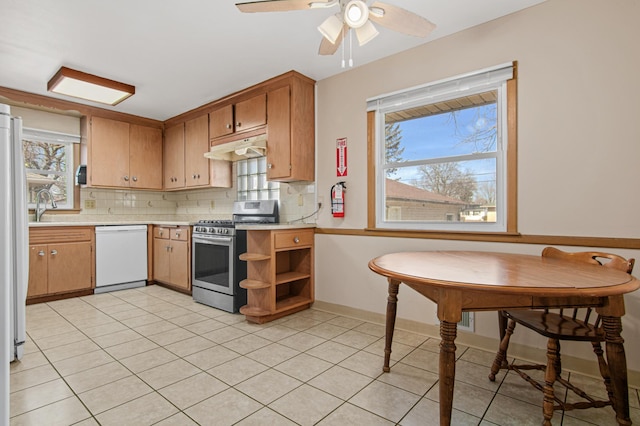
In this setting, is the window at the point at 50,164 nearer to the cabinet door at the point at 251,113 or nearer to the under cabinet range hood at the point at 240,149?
the under cabinet range hood at the point at 240,149

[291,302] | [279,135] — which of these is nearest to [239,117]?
[279,135]

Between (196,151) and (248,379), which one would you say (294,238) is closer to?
(248,379)

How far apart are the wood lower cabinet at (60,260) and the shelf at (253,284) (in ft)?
7.47

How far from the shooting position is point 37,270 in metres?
3.66

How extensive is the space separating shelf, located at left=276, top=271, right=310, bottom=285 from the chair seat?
192cm

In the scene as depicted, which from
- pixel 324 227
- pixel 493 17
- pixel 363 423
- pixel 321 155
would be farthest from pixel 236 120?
pixel 363 423

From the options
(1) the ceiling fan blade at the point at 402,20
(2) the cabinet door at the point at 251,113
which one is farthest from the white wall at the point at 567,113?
(2) the cabinet door at the point at 251,113

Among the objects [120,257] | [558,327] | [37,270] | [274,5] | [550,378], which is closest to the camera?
[550,378]

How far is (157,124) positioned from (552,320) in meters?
5.32

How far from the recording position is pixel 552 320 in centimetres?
171

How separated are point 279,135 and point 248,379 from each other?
7.49 ft

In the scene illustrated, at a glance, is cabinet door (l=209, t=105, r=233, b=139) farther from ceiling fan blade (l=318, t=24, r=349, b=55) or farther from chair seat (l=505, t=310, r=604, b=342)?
chair seat (l=505, t=310, r=604, b=342)

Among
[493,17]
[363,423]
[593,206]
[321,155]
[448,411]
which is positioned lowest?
[363,423]

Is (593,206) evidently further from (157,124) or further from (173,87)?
(157,124)
